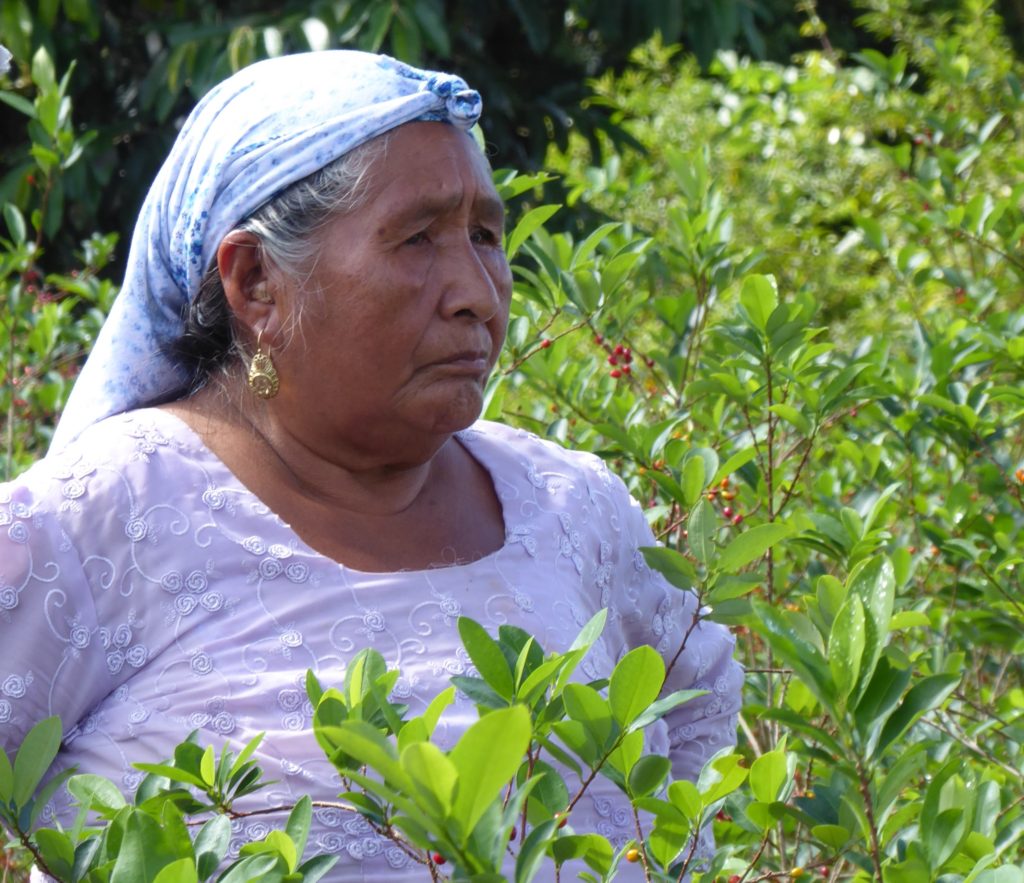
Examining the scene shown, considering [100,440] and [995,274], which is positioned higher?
[100,440]

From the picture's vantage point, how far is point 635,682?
1360 millimetres

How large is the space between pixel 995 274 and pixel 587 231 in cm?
275

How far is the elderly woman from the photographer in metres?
2.00

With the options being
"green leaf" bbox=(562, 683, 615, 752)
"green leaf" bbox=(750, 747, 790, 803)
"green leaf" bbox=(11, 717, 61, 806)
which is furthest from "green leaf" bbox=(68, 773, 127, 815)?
"green leaf" bbox=(750, 747, 790, 803)

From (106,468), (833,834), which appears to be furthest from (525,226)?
(833,834)

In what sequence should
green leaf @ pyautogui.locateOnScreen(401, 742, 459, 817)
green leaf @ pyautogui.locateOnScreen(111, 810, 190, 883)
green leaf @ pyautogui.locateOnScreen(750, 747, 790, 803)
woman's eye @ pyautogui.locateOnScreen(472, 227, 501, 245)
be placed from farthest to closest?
1. woman's eye @ pyautogui.locateOnScreen(472, 227, 501, 245)
2. green leaf @ pyautogui.locateOnScreen(750, 747, 790, 803)
3. green leaf @ pyautogui.locateOnScreen(111, 810, 190, 883)
4. green leaf @ pyautogui.locateOnScreen(401, 742, 459, 817)

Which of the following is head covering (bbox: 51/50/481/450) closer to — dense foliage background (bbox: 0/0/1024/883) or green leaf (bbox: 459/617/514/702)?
dense foliage background (bbox: 0/0/1024/883)

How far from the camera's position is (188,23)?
680 cm

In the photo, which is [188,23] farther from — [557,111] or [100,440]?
[100,440]

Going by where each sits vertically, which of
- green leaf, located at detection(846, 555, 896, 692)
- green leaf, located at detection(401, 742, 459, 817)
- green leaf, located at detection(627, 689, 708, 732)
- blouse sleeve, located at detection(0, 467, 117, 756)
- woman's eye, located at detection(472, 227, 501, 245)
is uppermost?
green leaf, located at detection(401, 742, 459, 817)

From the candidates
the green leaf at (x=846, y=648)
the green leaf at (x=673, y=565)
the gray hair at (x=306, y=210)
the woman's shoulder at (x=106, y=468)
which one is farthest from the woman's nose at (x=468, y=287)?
the green leaf at (x=846, y=648)

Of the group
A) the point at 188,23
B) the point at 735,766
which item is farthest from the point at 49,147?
the point at 188,23

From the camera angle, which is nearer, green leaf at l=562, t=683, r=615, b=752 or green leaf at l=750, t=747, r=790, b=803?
green leaf at l=562, t=683, r=615, b=752

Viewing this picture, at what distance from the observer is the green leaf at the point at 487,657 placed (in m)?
1.39
